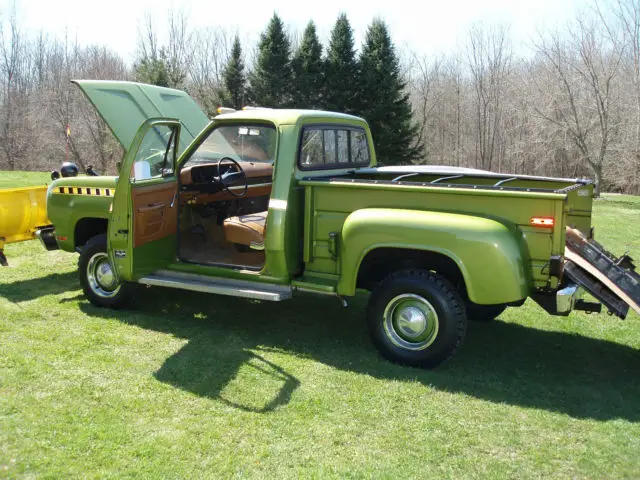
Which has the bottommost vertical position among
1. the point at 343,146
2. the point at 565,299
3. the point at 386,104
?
the point at 565,299

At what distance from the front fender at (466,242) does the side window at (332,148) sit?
96 centimetres

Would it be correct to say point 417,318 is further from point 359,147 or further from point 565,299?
point 359,147

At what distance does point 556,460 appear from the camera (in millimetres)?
3352

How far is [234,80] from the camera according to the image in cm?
2780

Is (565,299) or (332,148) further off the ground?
(332,148)

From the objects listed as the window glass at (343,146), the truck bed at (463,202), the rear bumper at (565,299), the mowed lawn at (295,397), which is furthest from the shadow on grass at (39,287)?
the rear bumper at (565,299)

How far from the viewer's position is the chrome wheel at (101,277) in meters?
5.86

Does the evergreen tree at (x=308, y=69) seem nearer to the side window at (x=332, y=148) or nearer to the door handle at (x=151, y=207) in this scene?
the side window at (x=332, y=148)

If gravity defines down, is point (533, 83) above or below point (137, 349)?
above

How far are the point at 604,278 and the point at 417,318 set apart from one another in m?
1.34

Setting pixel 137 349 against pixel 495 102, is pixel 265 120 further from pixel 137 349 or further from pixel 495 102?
pixel 495 102

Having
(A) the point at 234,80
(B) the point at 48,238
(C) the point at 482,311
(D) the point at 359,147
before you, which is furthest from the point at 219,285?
(A) the point at 234,80

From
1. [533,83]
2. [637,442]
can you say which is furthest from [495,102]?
[637,442]

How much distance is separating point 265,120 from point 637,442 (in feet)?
11.9
